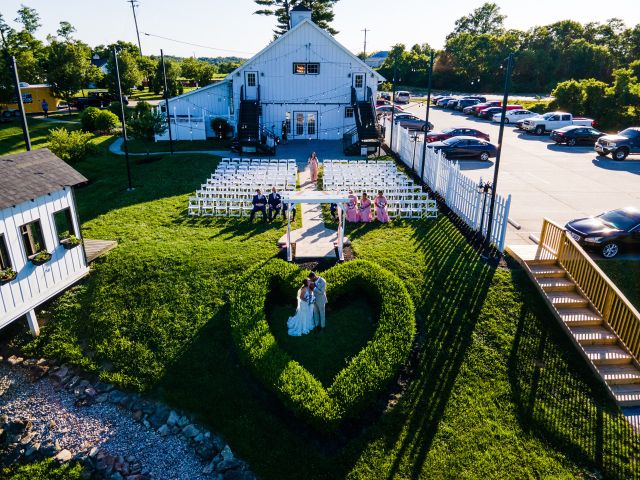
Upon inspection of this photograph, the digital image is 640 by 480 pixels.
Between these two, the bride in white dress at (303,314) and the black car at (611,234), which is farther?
the black car at (611,234)

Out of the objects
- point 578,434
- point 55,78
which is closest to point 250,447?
point 578,434

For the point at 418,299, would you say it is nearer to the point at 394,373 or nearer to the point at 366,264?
the point at 366,264

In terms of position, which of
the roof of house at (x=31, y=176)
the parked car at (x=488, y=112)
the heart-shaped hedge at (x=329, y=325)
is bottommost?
the heart-shaped hedge at (x=329, y=325)

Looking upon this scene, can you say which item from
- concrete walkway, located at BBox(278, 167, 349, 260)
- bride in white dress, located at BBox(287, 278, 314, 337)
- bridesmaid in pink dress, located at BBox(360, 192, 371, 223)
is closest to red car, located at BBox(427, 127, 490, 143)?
concrete walkway, located at BBox(278, 167, 349, 260)

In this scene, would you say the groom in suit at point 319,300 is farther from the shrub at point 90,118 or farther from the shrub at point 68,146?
the shrub at point 90,118

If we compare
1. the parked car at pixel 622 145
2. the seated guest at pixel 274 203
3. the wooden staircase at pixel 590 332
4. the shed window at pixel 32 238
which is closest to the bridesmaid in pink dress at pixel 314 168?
the seated guest at pixel 274 203

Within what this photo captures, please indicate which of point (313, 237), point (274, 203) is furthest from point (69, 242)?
point (313, 237)

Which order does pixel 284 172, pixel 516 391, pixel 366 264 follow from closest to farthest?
1. pixel 516 391
2. pixel 366 264
3. pixel 284 172
